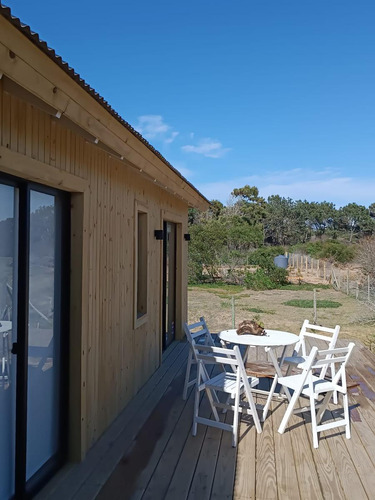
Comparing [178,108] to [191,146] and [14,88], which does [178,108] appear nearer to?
[191,146]

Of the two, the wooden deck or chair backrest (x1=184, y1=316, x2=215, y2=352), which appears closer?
the wooden deck

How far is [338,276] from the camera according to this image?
59.6 ft

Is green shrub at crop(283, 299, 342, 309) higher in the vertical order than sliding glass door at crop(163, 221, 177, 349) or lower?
lower

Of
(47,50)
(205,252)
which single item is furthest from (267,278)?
(47,50)

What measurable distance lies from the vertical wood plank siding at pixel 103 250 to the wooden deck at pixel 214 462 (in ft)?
1.07

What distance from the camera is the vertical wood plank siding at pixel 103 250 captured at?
248 centimetres

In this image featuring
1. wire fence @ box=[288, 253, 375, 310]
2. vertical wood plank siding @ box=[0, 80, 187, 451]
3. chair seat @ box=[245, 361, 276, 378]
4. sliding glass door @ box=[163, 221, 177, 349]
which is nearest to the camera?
vertical wood plank siding @ box=[0, 80, 187, 451]

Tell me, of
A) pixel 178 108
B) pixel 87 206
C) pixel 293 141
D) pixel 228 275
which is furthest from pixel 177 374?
pixel 293 141

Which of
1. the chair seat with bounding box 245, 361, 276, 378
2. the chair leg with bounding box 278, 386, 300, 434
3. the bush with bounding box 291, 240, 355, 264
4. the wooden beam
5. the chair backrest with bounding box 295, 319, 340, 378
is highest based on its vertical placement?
the wooden beam

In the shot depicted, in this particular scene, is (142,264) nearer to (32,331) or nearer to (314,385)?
(314,385)

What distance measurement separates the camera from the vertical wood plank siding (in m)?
2.48

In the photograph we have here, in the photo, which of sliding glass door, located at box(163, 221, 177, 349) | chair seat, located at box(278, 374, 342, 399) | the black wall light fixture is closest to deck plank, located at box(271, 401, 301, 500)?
chair seat, located at box(278, 374, 342, 399)

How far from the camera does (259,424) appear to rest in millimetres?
3822

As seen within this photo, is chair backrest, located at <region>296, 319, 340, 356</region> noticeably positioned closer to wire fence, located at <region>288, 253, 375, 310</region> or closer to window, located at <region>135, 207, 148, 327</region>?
window, located at <region>135, 207, 148, 327</region>
